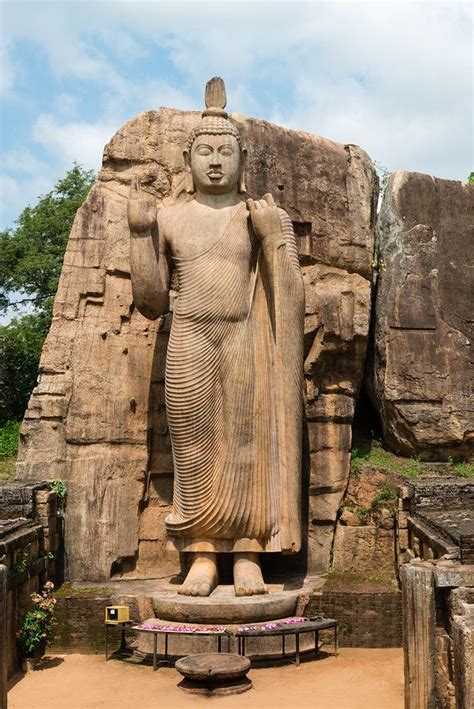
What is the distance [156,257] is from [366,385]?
3249 mm

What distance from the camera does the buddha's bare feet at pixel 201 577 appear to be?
25.7ft

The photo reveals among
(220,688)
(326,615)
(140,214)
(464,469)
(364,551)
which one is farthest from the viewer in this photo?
(464,469)

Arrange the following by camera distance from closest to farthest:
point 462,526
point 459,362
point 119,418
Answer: point 462,526 → point 119,418 → point 459,362

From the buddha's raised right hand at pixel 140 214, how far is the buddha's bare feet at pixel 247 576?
309 cm

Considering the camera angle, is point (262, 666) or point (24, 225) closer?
point (262, 666)

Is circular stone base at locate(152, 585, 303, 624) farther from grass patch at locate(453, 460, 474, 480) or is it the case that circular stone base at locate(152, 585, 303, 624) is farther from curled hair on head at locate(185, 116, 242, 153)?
curled hair on head at locate(185, 116, 242, 153)

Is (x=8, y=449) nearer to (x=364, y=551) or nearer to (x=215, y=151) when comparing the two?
(x=364, y=551)

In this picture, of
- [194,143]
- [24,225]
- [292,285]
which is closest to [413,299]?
[292,285]

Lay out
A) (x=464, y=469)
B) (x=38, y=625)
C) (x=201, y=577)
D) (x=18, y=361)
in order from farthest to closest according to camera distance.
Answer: (x=18, y=361), (x=464, y=469), (x=201, y=577), (x=38, y=625)

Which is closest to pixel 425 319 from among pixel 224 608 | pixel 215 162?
pixel 215 162

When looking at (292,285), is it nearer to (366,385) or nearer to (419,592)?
(366,385)

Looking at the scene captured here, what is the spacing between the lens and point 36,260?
54.5 feet

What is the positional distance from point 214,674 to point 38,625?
1.79m

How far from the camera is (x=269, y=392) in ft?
27.4
